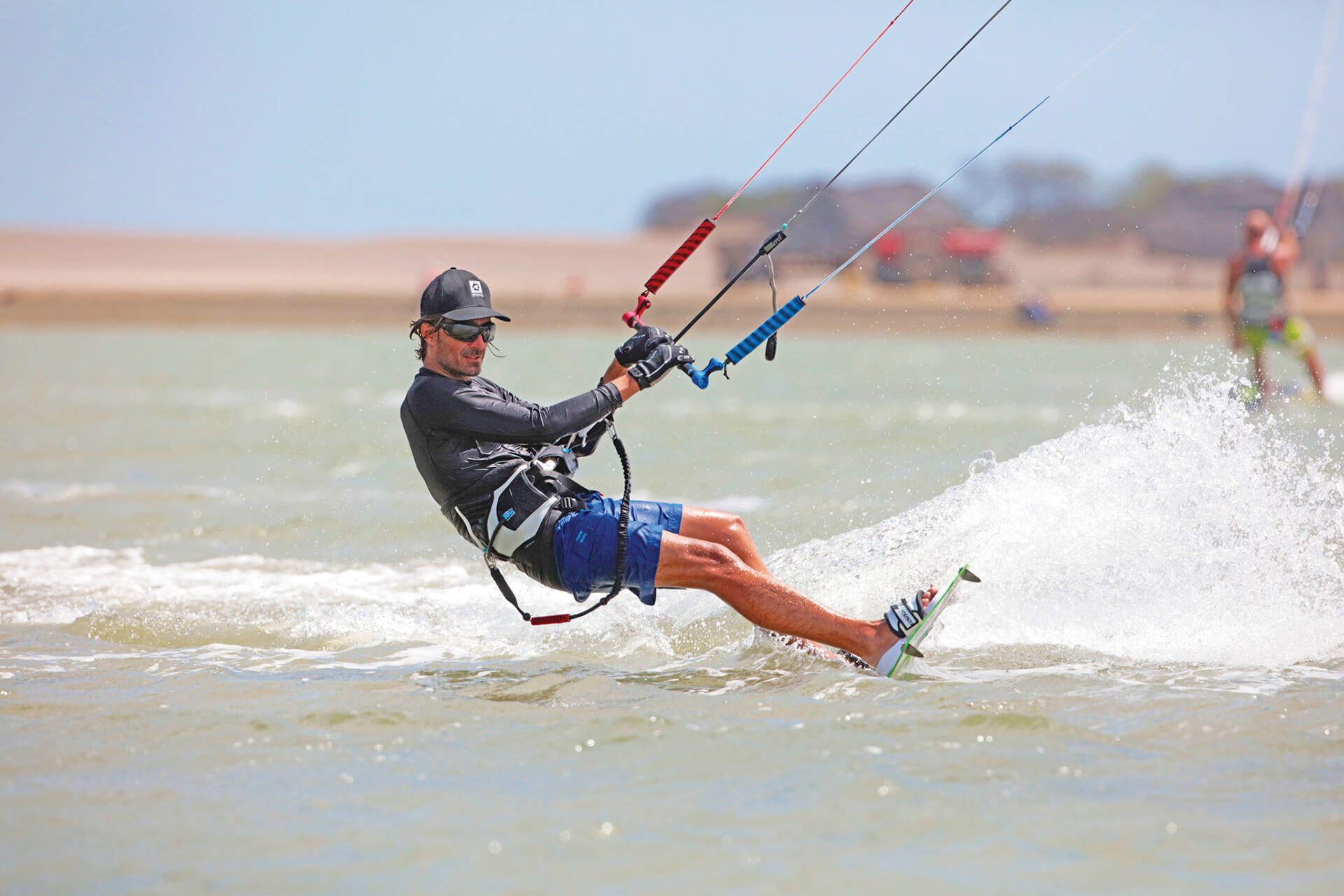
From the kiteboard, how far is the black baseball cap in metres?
1.96

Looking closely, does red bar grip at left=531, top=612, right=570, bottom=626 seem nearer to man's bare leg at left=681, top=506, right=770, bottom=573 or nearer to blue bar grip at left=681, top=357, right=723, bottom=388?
man's bare leg at left=681, top=506, right=770, bottom=573

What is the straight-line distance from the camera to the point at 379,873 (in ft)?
11.5

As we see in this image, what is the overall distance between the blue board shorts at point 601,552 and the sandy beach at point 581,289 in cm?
3704

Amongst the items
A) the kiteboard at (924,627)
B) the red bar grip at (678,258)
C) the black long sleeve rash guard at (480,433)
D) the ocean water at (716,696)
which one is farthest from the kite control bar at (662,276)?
the kiteboard at (924,627)

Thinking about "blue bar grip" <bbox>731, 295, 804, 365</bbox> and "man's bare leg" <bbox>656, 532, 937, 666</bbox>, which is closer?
"man's bare leg" <bbox>656, 532, 937, 666</bbox>

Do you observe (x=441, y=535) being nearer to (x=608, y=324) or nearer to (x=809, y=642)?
(x=809, y=642)

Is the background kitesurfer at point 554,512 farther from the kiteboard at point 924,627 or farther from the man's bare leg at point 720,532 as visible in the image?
the man's bare leg at point 720,532

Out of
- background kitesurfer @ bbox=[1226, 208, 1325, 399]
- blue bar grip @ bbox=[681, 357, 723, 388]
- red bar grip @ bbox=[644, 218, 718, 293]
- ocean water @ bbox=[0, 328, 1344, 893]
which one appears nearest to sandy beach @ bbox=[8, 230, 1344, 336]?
background kitesurfer @ bbox=[1226, 208, 1325, 399]

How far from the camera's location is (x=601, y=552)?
5246 mm

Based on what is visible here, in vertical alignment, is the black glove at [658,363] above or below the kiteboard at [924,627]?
above

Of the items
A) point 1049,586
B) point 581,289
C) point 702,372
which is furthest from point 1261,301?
point 581,289

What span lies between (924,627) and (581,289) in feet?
193

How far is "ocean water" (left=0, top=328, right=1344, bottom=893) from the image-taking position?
11.9ft

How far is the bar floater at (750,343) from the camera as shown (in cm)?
530
